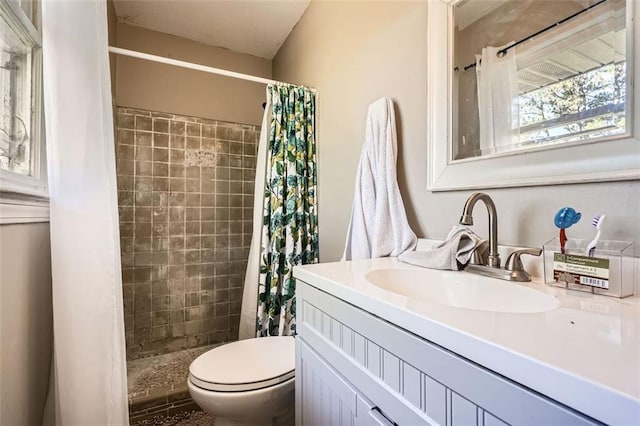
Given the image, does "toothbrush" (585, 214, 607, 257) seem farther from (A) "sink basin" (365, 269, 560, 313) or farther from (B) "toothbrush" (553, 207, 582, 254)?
(A) "sink basin" (365, 269, 560, 313)

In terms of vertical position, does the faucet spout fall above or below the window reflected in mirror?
below

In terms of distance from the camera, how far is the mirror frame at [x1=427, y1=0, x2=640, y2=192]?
2.10 ft

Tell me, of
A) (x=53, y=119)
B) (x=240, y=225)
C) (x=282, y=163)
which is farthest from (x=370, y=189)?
(x=240, y=225)

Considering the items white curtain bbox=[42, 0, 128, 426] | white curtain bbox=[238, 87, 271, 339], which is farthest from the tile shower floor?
white curtain bbox=[42, 0, 128, 426]

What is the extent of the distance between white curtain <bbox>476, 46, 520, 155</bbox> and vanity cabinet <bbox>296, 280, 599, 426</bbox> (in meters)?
0.68

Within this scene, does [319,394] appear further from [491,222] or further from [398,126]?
[398,126]

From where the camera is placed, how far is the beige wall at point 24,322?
672mm

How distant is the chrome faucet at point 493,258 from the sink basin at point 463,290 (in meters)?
0.03

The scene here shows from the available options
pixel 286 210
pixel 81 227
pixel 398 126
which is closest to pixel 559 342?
pixel 398 126

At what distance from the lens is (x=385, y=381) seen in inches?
→ 23.0

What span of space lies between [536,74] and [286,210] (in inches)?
51.1

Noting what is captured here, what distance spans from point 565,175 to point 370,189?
0.65m

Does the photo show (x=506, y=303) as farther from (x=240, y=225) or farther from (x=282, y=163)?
(x=240, y=225)

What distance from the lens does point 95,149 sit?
0.91 meters
